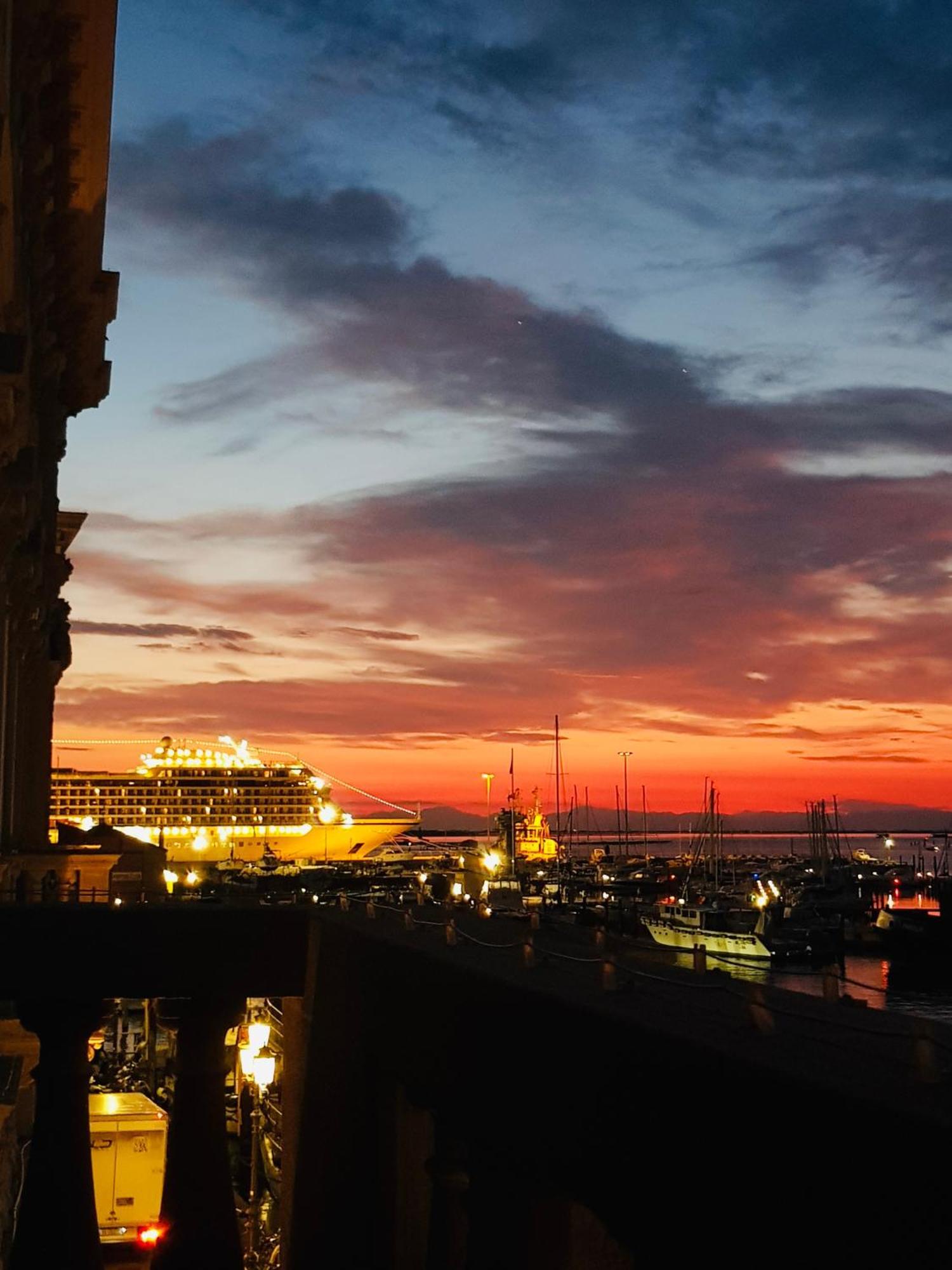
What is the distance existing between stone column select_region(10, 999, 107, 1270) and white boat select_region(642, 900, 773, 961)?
151 ft

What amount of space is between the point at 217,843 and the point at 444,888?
2293 inches

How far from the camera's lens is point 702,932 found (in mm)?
70625

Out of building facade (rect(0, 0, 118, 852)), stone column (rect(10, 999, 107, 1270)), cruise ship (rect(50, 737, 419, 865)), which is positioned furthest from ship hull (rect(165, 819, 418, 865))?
stone column (rect(10, 999, 107, 1270))

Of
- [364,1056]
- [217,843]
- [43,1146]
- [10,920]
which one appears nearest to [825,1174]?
[364,1056]

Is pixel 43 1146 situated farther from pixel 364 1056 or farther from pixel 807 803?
pixel 807 803

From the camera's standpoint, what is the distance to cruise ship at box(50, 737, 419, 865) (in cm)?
14138

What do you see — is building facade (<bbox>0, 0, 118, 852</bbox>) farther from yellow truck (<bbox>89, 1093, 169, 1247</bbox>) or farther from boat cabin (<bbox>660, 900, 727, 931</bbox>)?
boat cabin (<bbox>660, 900, 727, 931</bbox>)

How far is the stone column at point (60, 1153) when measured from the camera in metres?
19.9

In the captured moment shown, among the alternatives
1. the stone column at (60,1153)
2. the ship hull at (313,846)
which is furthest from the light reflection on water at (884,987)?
the ship hull at (313,846)

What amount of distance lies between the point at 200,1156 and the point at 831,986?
45.3ft

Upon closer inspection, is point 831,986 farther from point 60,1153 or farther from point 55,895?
point 55,895

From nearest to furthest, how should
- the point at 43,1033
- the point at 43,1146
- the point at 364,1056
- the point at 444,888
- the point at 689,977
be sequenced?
the point at 689,977
the point at 364,1056
the point at 43,1146
the point at 43,1033
the point at 444,888

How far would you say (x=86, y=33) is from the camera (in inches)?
766

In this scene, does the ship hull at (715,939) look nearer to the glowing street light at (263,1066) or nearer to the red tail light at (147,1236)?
the glowing street light at (263,1066)
